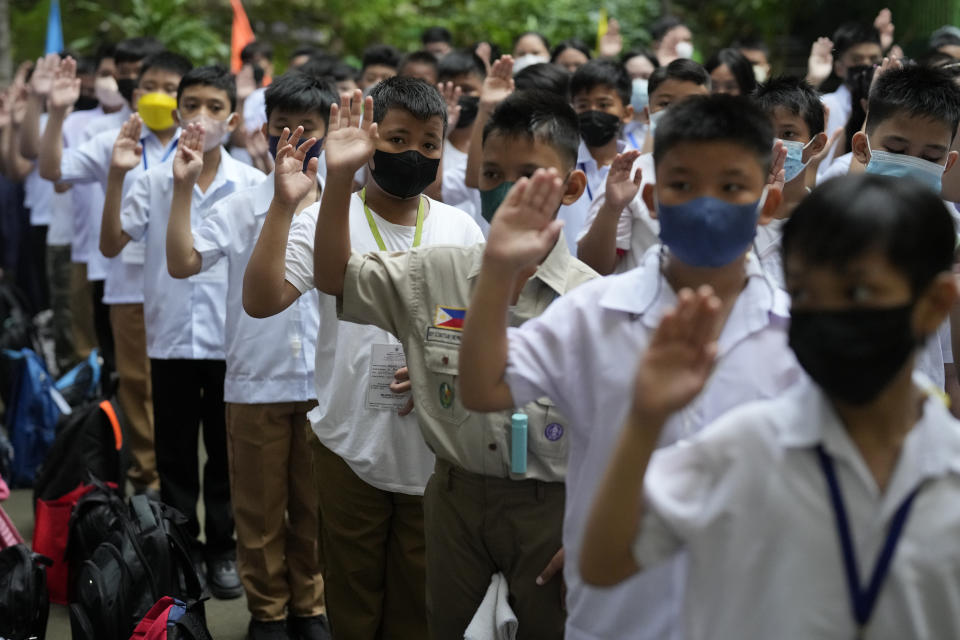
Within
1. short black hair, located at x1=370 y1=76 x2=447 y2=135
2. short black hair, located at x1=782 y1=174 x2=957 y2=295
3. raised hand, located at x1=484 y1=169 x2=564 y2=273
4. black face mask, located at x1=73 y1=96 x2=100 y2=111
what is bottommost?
black face mask, located at x1=73 y1=96 x2=100 y2=111

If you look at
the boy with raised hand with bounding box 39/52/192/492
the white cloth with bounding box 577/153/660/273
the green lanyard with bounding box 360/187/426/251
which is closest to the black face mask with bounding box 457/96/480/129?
the boy with raised hand with bounding box 39/52/192/492

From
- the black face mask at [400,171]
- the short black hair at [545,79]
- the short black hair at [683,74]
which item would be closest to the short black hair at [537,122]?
the black face mask at [400,171]

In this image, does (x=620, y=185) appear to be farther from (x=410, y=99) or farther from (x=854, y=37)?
(x=854, y=37)

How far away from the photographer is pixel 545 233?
2.23 m

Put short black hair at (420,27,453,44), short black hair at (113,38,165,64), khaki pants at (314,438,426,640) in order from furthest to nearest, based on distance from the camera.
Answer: short black hair at (420,27,453,44), short black hair at (113,38,165,64), khaki pants at (314,438,426,640)

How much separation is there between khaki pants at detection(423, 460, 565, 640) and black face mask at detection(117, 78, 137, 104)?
5125mm

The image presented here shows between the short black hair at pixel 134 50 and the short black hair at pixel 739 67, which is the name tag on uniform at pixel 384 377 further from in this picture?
the short black hair at pixel 134 50

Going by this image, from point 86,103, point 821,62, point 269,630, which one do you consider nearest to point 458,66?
point 821,62

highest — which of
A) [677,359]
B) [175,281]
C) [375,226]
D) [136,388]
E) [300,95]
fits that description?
[677,359]

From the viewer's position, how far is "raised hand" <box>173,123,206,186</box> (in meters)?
4.36

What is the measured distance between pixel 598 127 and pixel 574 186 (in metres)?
2.45

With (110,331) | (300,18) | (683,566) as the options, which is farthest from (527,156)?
(300,18)

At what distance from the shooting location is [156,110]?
5965 mm

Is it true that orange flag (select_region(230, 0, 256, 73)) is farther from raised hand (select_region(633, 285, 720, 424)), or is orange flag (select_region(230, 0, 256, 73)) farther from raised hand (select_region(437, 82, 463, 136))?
raised hand (select_region(633, 285, 720, 424))
